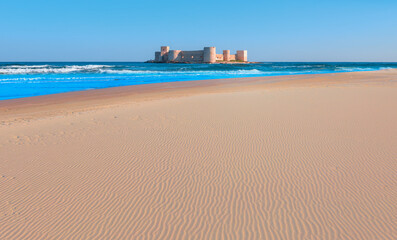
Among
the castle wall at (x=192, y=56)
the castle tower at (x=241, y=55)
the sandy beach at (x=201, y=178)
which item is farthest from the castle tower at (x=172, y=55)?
the sandy beach at (x=201, y=178)

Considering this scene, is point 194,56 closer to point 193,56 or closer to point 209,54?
point 193,56

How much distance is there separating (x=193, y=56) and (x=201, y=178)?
109252mm

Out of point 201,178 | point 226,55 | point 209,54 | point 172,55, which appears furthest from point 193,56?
point 201,178

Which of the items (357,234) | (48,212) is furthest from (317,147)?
(48,212)

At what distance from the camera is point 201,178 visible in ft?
13.7

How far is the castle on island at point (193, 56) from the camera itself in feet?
342

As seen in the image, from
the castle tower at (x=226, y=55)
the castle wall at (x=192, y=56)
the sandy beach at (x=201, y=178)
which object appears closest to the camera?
the sandy beach at (x=201, y=178)

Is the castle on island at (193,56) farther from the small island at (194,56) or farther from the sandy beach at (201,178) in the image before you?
the sandy beach at (201,178)

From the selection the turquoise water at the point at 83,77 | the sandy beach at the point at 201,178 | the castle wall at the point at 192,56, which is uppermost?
the castle wall at the point at 192,56

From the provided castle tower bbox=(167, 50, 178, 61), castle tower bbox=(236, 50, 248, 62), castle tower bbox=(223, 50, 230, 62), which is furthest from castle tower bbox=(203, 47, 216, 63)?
castle tower bbox=(236, 50, 248, 62)

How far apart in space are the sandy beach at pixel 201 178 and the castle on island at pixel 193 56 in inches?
3901

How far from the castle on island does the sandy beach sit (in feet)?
325

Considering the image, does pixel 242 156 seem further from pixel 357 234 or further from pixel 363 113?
pixel 363 113

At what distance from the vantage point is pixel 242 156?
5.04 meters
